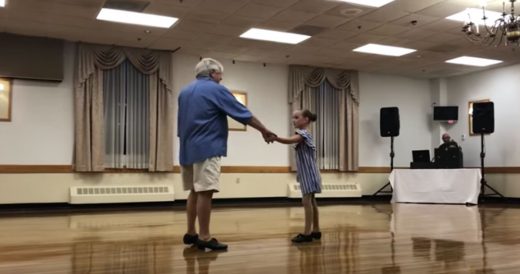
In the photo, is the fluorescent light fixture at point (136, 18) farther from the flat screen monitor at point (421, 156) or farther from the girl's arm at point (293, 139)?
the flat screen monitor at point (421, 156)

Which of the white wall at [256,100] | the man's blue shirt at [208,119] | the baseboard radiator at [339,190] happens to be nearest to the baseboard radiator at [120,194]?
the white wall at [256,100]

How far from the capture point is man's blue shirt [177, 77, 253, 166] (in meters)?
3.27

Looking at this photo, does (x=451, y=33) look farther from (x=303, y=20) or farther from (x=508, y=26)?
(x=303, y=20)

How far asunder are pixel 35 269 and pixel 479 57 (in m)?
9.58

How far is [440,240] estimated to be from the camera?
3.89 m

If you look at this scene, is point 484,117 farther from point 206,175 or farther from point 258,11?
point 206,175

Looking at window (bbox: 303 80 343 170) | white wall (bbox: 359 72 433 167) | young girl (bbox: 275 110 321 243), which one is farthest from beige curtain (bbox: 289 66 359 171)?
young girl (bbox: 275 110 321 243)

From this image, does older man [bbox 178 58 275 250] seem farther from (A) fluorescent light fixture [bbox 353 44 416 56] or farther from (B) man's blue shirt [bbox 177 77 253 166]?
(A) fluorescent light fixture [bbox 353 44 416 56]

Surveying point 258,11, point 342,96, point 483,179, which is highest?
point 258,11

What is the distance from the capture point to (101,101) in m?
8.96

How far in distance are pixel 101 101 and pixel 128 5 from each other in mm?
2568

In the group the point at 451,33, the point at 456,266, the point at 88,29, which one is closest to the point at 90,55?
the point at 88,29

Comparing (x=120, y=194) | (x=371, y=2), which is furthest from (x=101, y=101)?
(x=371, y=2)

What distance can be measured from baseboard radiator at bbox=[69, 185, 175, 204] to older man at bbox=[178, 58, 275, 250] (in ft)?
19.3
